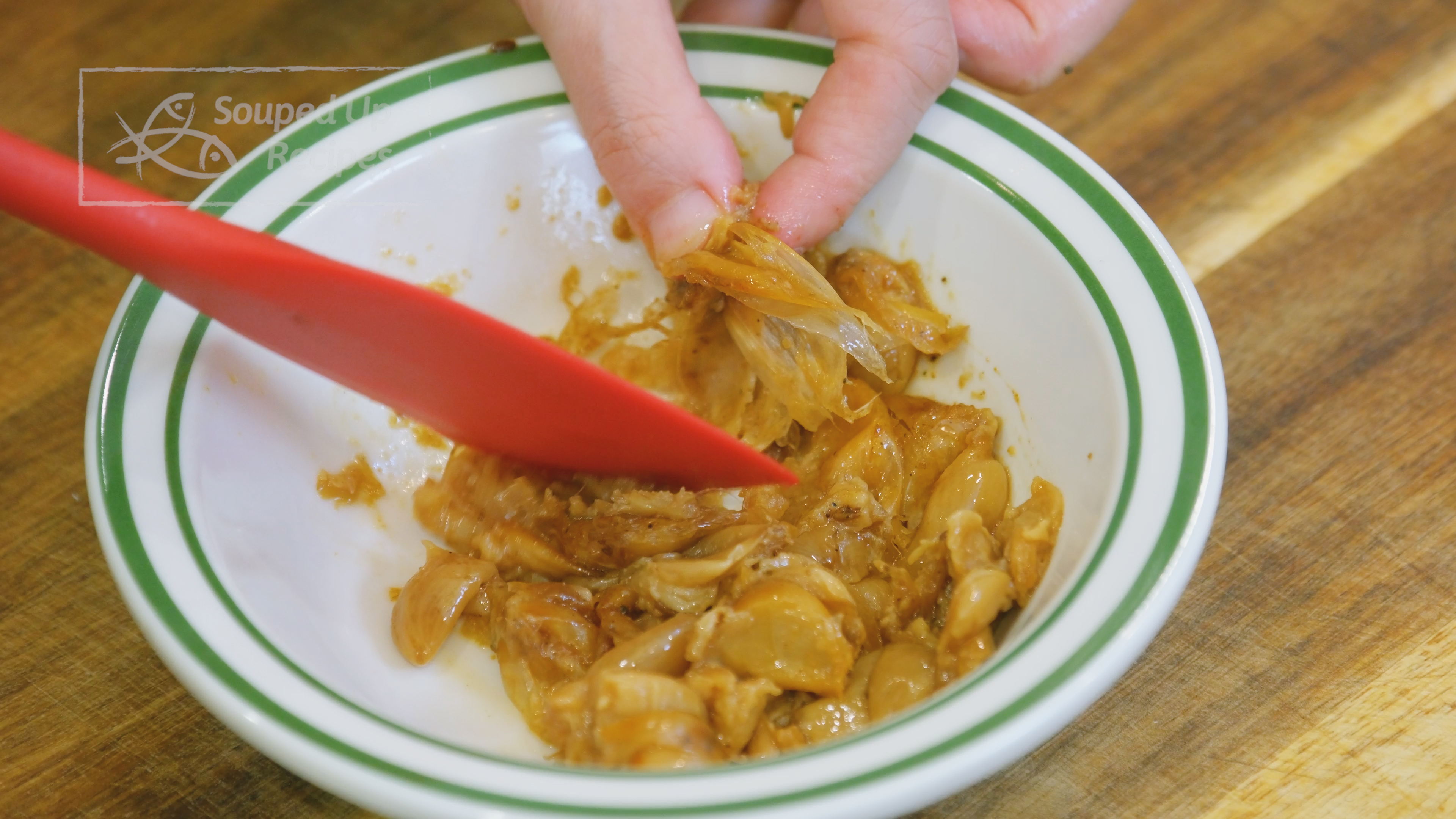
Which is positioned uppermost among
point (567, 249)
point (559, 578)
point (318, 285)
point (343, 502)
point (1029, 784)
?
point (318, 285)

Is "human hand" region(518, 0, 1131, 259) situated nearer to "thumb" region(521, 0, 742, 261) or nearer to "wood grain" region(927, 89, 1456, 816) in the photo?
"thumb" region(521, 0, 742, 261)

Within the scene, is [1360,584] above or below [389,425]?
below

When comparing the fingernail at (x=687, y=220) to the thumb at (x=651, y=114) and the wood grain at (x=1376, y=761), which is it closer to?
the thumb at (x=651, y=114)

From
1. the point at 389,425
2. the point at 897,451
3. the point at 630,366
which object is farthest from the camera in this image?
the point at 630,366

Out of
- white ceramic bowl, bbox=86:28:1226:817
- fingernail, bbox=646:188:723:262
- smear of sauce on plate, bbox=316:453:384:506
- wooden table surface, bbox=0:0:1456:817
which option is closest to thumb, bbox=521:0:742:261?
fingernail, bbox=646:188:723:262

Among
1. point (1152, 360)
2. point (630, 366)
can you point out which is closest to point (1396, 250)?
point (1152, 360)

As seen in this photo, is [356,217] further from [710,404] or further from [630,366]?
[710,404]

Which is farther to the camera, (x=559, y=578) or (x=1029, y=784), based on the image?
(x=559, y=578)
